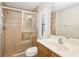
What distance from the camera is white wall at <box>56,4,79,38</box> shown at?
130 centimetres

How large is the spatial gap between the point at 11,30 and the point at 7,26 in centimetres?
11

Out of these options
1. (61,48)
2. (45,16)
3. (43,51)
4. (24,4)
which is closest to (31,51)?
(43,51)

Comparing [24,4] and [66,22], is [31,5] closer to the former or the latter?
[24,4]

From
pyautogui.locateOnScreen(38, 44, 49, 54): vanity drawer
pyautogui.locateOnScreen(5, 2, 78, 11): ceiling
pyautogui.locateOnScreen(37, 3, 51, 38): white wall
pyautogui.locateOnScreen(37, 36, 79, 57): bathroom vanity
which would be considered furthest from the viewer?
pyautogui.locateOnScreen(37, 3, 51, 38): white wall

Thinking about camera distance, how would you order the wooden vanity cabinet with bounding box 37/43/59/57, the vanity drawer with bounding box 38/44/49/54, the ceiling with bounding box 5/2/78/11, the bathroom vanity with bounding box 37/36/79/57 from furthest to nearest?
1. the ceiling with bounding box 5/2/78/11
2. the vanity drawer with bounding box 38/44/49/54
3. the wooden vanity cabinet with bounding box 37/43/59/57
4. the bathroom vanity with bounding box 37/36/79/57

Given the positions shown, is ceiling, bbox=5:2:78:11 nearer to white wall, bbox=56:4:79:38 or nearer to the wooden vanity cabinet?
white wall, bbox=56:4:79:38

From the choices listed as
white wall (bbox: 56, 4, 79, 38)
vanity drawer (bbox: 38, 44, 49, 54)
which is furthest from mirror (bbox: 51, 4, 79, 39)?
vanity drawer (bbox: 38, 44, 49, 54)

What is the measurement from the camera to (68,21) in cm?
139

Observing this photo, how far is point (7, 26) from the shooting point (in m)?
1.68

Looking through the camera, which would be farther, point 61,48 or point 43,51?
point 43,51

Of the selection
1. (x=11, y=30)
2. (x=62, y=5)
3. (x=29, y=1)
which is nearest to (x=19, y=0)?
(x=29, y=1)

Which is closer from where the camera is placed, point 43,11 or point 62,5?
point 62,5

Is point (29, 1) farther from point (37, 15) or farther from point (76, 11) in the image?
point (76, 11)

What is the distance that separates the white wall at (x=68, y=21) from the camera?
1.30 m
